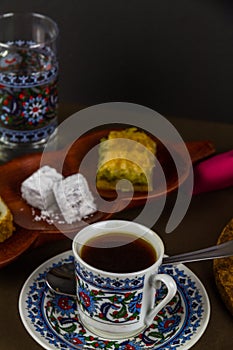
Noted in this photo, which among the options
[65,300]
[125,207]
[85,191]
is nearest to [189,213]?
[125,207]

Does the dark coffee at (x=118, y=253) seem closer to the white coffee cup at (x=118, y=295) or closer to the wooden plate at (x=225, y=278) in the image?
the white coffee cup at (x=118, y=295)

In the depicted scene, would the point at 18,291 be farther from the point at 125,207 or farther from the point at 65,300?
the point at 125,207

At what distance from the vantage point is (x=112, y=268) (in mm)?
1161

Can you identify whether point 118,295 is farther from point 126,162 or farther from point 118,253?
point 126,162

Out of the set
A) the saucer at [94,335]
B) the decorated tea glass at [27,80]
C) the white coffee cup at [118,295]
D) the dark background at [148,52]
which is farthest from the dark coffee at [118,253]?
the dark background at [148,52]

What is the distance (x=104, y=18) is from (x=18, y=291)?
0.90 metres

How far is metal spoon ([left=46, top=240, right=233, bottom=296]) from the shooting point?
1.25 meters

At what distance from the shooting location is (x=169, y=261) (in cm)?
127

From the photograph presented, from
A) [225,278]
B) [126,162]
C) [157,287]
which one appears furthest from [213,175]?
[157,287]

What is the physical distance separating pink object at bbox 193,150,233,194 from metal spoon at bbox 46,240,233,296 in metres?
0.33

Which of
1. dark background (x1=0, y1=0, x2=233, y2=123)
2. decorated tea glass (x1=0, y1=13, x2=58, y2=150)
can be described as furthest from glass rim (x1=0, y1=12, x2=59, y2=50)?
dark background (x1=0, y1=0, x2=233, y2=123)

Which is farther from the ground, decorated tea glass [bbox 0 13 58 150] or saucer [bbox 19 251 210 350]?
decorated tea glass [bbox 0 13 58 150]

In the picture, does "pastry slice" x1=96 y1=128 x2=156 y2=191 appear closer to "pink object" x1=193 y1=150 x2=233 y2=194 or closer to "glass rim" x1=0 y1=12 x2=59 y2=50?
"pink object" x1=193 y1=150 x2=233 y2=194

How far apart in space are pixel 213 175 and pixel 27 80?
1.61 feet
